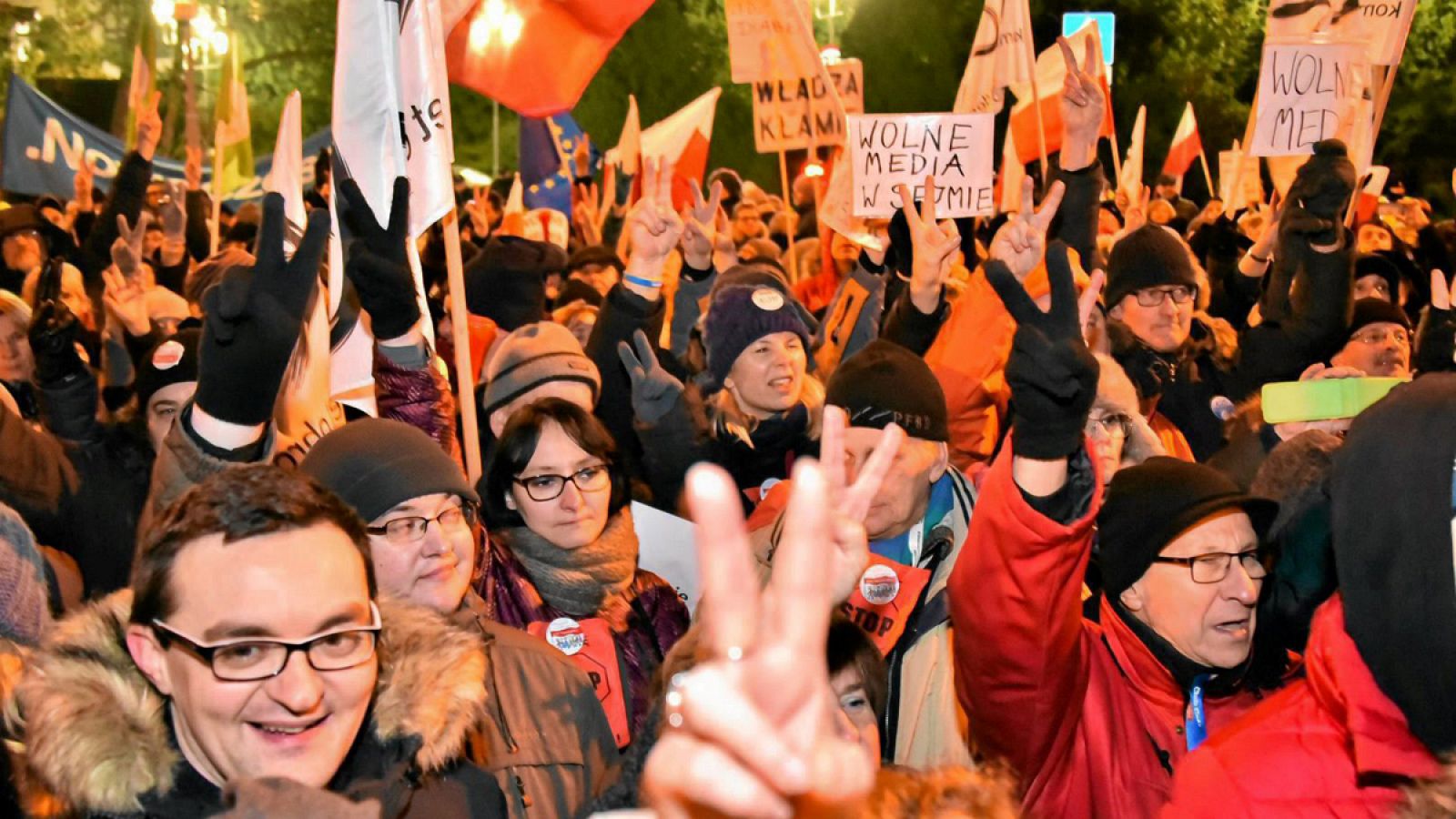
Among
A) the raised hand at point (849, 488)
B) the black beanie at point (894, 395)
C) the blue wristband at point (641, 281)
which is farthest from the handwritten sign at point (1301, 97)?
the raised hand at point (849, 488)

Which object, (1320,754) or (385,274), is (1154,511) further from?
(385,274)

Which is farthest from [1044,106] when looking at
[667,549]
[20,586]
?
[20,586]

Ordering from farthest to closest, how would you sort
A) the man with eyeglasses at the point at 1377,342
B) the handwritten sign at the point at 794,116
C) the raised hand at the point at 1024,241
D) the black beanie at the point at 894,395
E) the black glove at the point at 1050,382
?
the handwritten sign at the point at 794,116
the man with eyeglasses at the point at 1377,342
the raised hand at the point at 1024,241
the black beanie at the point at 894,395
the black glove at the point at 1050,382

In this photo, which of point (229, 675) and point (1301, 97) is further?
point (1301, 97)

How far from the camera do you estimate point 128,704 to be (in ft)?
8.16

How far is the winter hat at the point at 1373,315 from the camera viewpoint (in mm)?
6469

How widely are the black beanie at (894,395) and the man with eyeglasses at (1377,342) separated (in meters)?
2.29

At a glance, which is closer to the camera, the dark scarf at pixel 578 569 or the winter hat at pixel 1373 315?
the dark scarf at pixel 578 569

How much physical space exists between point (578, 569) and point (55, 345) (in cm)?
266

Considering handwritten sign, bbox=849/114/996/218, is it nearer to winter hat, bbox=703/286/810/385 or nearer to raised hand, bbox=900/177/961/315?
raised hand, bbox=900/177/961/315

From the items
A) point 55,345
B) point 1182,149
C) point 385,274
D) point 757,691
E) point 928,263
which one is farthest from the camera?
point 1182,149

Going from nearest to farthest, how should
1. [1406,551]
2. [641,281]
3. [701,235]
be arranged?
[1406,551] < [641,281] < [701,235]

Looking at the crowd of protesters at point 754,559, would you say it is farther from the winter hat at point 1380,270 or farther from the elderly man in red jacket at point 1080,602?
the winter hat at point 1380,270

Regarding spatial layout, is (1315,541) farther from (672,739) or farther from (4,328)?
(4,328)
